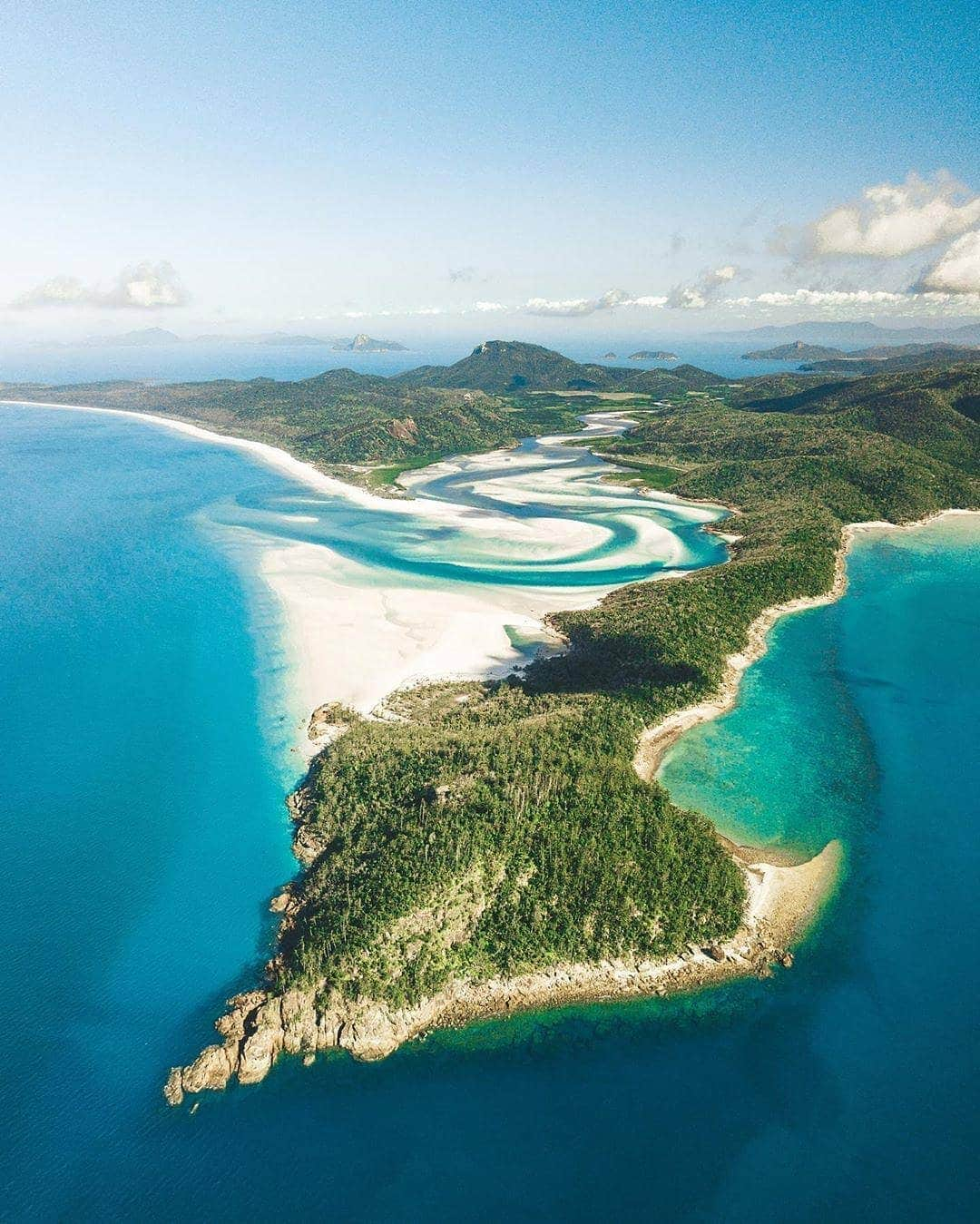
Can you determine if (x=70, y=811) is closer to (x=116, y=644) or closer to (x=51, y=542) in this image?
(x=116, y=644)

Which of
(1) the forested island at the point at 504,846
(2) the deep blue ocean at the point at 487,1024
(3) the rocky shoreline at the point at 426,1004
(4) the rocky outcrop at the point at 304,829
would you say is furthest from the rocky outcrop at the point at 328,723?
(3) the rocky shoreline at the point at 426,1004

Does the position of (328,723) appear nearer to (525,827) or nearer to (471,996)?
(525,827)

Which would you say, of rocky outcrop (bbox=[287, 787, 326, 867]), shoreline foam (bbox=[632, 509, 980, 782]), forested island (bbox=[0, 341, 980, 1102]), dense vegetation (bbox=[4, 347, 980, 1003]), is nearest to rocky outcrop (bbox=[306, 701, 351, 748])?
forested island (bbox=[0, 341, 980, 1102])

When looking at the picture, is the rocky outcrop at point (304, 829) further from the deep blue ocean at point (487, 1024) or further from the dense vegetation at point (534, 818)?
the deep blue ocean at point (487, 1024)

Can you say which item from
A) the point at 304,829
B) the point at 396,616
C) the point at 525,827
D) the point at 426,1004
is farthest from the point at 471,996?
the point at 396,616

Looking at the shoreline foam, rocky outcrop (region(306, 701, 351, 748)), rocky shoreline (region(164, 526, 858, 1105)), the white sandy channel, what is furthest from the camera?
the white sandy channel

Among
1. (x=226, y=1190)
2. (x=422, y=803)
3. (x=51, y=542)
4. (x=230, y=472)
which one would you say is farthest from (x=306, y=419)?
(x=226, y=1190)

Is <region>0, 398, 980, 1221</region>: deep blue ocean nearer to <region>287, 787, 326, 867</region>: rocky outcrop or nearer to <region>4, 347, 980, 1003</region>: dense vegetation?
<region>287, 787, 326, 867</region>: rocky outcrop

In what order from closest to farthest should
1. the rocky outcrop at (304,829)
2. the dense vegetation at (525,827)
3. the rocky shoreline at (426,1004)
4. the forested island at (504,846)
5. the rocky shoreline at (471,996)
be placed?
the rocky shoreline at (426,1004) < the rocky shoreline at (471,996) < the forested island at (504,846) < the dense vegetation at (525,827) < the rocky outcrop at (304,829)
